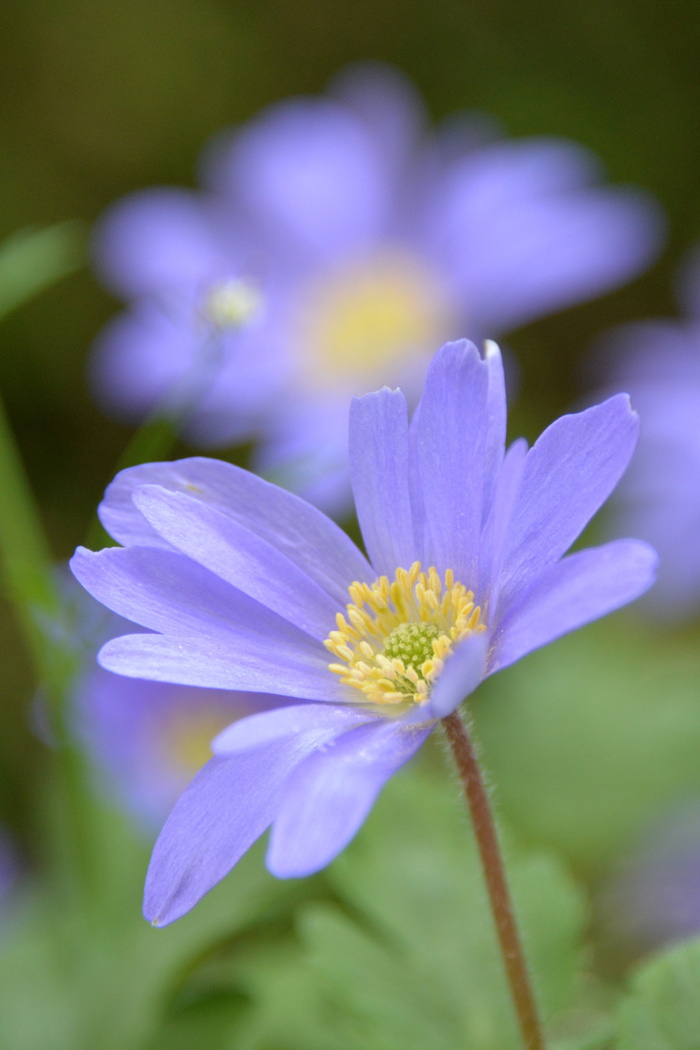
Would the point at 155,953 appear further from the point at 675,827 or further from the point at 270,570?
the point at 675,827

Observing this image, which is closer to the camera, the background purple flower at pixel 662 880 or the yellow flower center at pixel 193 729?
the background purple flower at pixel 662 880

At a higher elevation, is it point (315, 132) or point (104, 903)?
point (315, 132)

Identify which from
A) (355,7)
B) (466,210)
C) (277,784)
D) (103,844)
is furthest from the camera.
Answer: (355,7)

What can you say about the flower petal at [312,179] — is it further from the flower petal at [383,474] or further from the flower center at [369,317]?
the flower petal at [383,474]

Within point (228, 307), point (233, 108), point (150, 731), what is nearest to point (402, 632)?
point (228, 307)

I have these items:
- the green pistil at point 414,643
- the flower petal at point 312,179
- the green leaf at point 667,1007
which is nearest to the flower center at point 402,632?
the green pistil at point 414,643

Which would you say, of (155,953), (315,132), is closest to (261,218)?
(315,132)

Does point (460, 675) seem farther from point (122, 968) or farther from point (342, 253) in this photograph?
point (342, 253)
